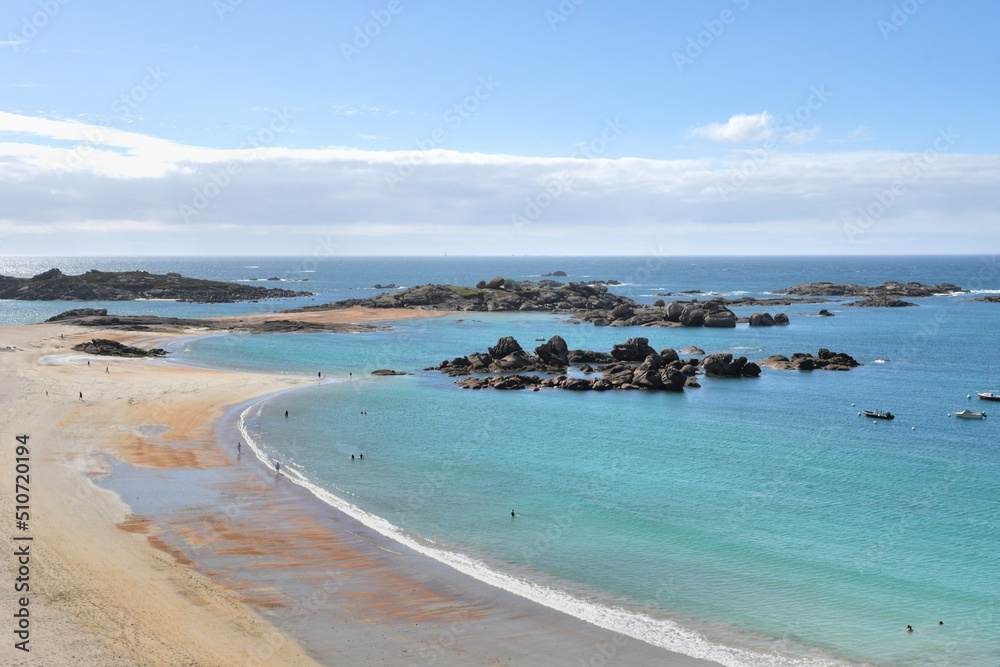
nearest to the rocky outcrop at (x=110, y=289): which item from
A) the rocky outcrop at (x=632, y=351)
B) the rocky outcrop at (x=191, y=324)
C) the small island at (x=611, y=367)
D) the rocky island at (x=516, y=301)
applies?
the rocky island at (x=516, y=301)

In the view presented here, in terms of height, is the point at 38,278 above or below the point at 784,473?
above

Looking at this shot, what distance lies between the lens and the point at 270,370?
85.3 m

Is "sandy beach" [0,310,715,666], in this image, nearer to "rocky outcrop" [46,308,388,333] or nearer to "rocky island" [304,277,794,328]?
"rocky outcrop" [46,308,388,333]

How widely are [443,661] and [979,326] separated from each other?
128 meters

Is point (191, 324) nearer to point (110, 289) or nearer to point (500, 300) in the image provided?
point (500, 300)

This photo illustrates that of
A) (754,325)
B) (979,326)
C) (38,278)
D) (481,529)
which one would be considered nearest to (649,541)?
(481,529)

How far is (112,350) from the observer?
91.6 meters

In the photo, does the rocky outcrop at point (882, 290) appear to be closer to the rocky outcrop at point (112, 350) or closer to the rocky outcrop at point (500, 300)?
the rocky outcrop at point (500, 300)

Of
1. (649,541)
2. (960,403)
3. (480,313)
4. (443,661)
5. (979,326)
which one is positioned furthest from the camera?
(480,313)

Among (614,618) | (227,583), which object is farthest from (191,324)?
(614,618)

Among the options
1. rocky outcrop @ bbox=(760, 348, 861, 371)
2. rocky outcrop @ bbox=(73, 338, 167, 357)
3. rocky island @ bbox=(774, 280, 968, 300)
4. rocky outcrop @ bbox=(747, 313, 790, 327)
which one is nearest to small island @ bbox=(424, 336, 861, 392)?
rocky outcrop @ bbox=(760, 348, 861, 371)

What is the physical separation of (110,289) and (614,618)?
18786 centimetres

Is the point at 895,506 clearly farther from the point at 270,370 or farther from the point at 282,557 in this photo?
the point at 270,370

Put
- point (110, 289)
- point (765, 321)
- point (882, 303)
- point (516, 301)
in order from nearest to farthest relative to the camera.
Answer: point (765, 321) → point (516, 301) → point (882, 303) → point (110, 289)
